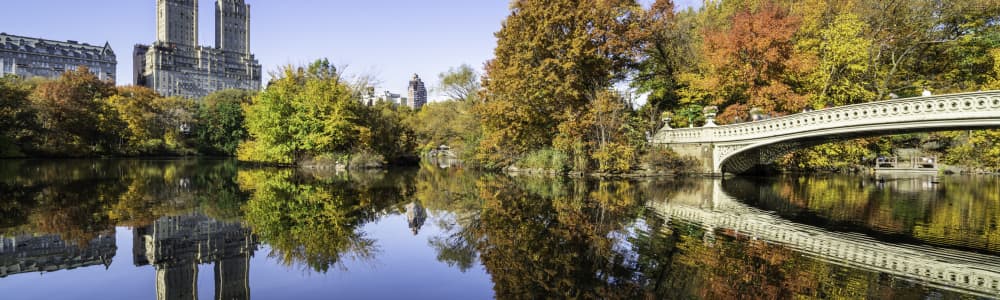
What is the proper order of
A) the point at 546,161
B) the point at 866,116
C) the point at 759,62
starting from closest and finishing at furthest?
the point at 866,116
the point at 759,62
the point at 546,161

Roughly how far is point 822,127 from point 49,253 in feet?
60.8

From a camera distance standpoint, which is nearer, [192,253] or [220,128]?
[192,253]

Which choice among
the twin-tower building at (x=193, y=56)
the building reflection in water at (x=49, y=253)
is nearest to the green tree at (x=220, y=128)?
the building reflection in water at (x=49, y=253)

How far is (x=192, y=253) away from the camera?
21.8ft

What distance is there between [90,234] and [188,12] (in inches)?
5806

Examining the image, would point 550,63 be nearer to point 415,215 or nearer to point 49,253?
point 415,215

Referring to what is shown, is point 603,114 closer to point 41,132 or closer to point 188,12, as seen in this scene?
point 41,132

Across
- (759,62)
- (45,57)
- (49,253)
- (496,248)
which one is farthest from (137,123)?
(45,57)

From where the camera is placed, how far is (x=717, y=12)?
30594mm

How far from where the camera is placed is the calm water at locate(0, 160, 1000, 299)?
5.23 metres

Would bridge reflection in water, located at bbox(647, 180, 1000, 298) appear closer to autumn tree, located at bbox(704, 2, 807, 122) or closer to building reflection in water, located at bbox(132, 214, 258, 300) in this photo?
building reflection in water, located at bbox(132, 214, 258, 300)

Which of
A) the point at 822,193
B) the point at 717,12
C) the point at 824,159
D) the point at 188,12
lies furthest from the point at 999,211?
the point at 188,12

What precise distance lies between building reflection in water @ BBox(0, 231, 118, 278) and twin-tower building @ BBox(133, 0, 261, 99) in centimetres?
13127

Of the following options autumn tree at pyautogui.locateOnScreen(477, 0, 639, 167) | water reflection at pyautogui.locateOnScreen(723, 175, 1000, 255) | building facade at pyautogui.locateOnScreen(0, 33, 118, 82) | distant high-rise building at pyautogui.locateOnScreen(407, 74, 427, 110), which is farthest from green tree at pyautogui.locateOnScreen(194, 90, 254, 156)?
distant high-rise building at pyautogui.locateOnScreen(407, 74, 427, 110)
